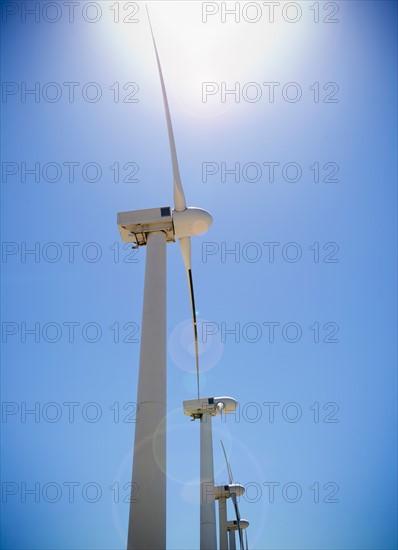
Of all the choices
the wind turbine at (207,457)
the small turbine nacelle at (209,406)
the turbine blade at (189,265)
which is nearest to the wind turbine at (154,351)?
the turbine blade at (189,265)

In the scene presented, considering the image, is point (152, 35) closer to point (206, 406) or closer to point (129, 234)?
point (129, 234)

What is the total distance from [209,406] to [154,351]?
2938 cm

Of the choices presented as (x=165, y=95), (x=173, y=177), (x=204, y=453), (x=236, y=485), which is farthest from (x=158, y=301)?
(x=236, y=485)

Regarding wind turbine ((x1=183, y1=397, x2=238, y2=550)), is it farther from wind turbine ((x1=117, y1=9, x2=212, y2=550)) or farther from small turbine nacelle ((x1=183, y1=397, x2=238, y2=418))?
wind turbine ((x1=117, y1=9, x2=212, y2=550))

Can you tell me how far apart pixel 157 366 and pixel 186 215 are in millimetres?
6818

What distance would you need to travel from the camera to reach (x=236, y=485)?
55.4 meters

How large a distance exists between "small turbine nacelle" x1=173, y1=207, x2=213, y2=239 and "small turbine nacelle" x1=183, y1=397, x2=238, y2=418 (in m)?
26.3

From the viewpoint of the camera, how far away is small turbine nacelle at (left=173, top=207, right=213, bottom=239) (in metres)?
19.7

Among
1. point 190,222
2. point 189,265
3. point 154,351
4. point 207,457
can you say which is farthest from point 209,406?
point 154,351

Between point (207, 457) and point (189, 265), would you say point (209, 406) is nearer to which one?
point (207, 457)

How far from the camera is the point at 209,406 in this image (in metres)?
43.8

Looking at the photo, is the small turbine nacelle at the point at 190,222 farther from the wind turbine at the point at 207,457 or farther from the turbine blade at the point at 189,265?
the wind turbine at the point at 207,457

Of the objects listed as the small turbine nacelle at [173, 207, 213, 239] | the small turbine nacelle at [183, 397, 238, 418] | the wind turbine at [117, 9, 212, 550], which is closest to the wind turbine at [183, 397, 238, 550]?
the small turbine nacelle at [183, 397, 238, 418]

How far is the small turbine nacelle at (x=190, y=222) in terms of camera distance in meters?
19.7
